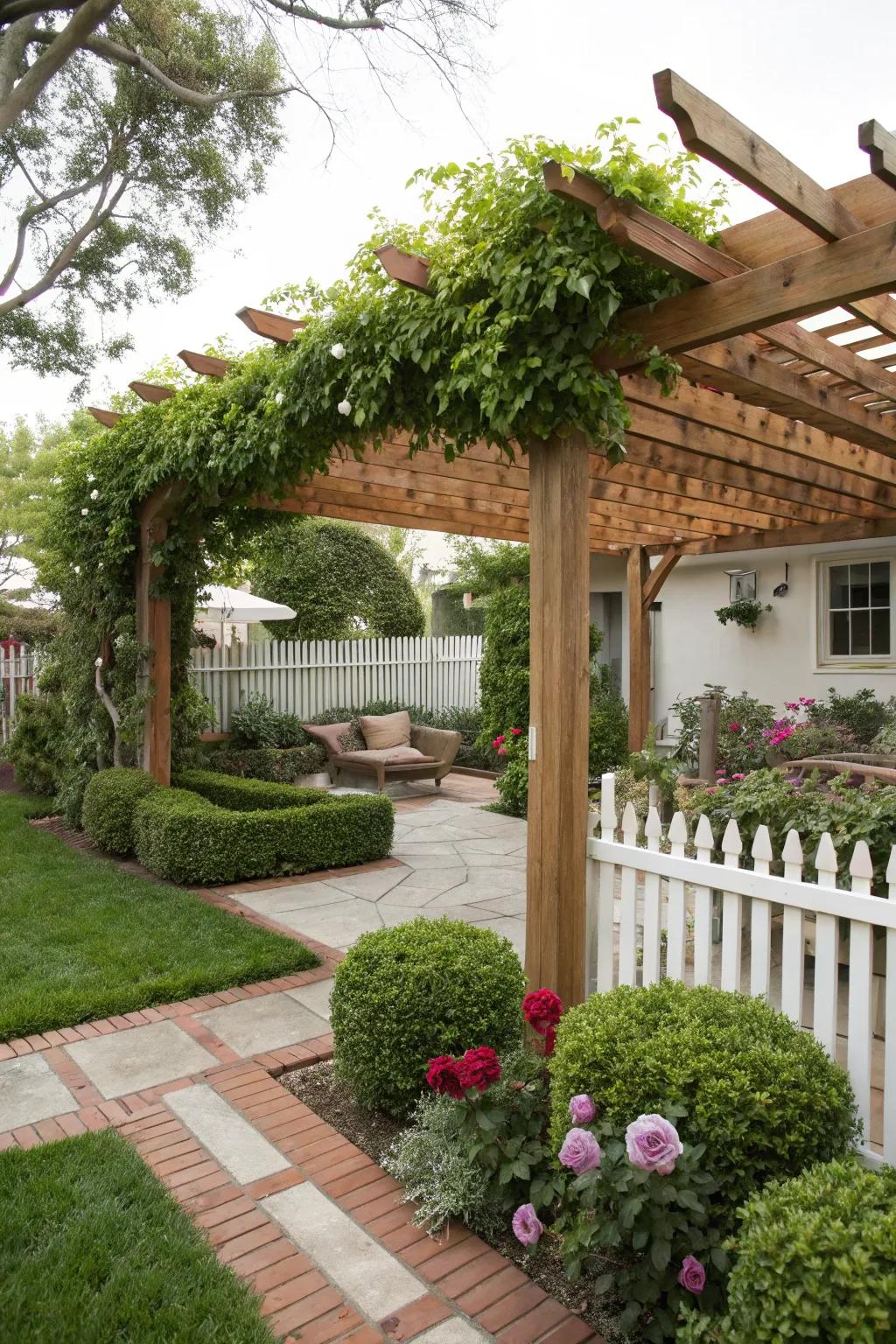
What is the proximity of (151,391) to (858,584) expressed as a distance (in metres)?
7.27

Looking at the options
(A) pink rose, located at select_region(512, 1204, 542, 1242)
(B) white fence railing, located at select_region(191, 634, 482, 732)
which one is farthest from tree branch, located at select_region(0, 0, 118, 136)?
(A) pink rose, located at select_region(512, 1204, 542, 1242)

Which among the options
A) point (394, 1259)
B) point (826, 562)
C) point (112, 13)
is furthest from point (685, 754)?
point (112, 13)

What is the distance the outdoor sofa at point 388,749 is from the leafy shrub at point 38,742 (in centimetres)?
267

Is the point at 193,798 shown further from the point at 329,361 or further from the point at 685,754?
the point at 685,754

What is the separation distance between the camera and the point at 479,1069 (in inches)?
91.9

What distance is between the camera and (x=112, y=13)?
719cm

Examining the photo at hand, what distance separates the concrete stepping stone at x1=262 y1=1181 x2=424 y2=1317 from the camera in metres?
2.06

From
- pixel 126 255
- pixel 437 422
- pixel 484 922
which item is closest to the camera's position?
pixel 437 422

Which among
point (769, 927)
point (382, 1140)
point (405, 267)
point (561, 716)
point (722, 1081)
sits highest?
point (405, 267)

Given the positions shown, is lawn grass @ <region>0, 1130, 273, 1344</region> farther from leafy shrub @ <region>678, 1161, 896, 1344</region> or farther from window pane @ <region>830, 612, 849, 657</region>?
window pane @ <region>830, 612, 849, 657</region>

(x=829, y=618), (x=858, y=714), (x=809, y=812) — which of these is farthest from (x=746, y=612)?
(x=809, y=812)

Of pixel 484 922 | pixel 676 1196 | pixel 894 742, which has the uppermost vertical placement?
pixel 894 742

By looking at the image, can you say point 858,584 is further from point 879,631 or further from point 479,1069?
point 479,1069

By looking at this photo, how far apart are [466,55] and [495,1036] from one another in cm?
631
